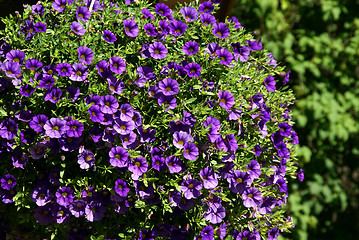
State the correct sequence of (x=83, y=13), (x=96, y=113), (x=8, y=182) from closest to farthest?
1. (x=96, y=113)
2. (x=8, y=182)
3. (x=83, y=13)

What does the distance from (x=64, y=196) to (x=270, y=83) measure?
1.02 meters

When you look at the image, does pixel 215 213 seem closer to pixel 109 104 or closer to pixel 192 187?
pixel 192 187

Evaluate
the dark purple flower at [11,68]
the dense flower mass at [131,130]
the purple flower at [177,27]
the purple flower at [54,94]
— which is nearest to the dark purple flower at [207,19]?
the dense flower mass at [131,130]

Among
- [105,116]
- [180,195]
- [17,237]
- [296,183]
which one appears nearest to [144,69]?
[105,116]

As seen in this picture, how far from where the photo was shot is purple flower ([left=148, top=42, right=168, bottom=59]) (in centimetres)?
175

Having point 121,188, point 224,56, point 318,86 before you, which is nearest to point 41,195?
point 121,188

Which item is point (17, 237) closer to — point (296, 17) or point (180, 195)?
point (180, 195)

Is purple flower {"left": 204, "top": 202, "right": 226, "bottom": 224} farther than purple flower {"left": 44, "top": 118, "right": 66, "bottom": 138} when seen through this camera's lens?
Yes

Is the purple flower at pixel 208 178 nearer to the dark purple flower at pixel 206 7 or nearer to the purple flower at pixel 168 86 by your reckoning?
the purple flower at pixel 168 86

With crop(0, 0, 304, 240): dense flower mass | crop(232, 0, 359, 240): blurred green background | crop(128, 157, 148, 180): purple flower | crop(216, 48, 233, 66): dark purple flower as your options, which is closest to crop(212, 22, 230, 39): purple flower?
crop(0, 0, 304, 240): dense flower mass

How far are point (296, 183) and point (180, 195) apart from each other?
7.69 feet

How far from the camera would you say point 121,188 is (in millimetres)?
1658

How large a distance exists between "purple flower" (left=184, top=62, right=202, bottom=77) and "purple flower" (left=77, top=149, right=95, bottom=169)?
1.64 feet

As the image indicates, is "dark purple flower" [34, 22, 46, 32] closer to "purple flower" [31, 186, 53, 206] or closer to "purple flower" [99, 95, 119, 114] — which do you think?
"purple flower" [99, 95, 119, 114]
